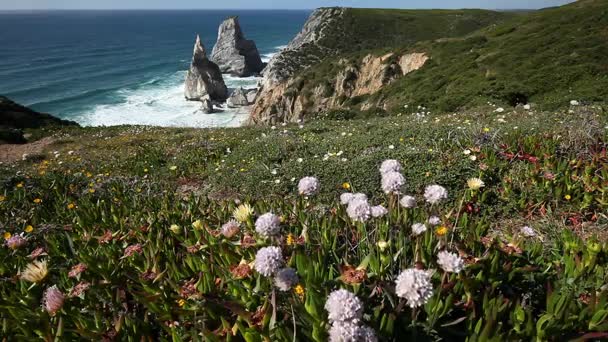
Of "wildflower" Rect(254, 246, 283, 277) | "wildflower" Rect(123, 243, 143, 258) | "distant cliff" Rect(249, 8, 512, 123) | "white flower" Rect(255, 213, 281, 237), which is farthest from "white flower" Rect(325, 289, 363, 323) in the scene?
"distant cliff" Rect(249, 8, 512, 123)

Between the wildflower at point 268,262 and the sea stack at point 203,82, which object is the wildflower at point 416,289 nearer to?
the wildflower at point 268,262

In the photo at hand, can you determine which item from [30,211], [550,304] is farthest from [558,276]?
[30,211]

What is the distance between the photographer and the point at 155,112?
52.6m

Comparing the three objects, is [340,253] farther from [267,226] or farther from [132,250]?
[132,250]

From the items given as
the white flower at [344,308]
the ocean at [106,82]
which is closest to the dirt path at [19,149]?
the white flower at [344,308]

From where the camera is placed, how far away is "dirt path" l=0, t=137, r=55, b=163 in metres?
14.1

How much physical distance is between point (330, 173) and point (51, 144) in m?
14.0

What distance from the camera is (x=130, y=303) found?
278 centimetres

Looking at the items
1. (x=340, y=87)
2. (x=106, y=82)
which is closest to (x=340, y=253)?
(x=340, y=87)

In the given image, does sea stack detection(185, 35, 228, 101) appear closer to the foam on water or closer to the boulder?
the foam on water

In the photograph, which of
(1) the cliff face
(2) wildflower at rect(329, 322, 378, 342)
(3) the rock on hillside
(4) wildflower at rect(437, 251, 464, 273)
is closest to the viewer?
(2) wildflower at rect(329, 322, 378, 342)

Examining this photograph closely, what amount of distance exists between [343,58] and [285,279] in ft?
136

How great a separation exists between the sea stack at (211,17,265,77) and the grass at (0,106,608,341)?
83.2 meters

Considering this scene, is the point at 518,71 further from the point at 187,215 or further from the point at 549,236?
the point at 187,215
